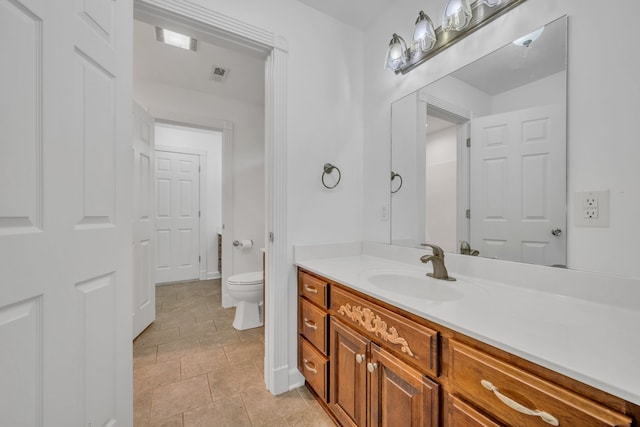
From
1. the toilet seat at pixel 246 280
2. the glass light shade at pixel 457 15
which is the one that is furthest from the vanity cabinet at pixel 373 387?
the glass light shade at pixel 457 15

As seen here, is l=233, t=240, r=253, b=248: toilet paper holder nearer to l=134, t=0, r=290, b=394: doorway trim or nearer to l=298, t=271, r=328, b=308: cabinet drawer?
l=134, t=0, r=290, b=394: doorway trim

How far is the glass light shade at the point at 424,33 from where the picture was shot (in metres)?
1.36

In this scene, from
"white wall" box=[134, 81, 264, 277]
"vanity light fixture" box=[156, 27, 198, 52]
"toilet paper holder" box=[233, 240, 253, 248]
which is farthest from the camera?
"toilet paper holder" box=[233, 240, 253, 248]

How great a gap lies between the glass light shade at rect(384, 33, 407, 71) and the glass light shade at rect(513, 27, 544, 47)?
61 cm

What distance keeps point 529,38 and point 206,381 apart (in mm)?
2506

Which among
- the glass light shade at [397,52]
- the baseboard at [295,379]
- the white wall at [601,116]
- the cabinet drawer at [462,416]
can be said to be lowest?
the baseboard at [295,379]

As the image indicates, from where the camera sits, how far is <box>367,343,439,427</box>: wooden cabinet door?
78 centimetres

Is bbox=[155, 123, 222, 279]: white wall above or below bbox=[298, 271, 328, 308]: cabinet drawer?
above

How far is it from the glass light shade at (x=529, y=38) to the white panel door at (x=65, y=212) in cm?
166

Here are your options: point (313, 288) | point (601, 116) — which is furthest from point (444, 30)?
point (313, 288)

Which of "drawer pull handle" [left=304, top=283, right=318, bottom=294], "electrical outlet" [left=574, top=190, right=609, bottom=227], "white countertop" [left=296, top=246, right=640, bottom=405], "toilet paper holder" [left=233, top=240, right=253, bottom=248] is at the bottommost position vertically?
"drawer pull handle" [left=304, top=283, right=318, bottom=294]

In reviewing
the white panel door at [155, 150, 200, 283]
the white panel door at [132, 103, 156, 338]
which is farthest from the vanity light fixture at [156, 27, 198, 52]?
the white panel door at [155, 150, 200, 283]

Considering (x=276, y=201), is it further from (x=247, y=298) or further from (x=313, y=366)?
(x=247, y=298)

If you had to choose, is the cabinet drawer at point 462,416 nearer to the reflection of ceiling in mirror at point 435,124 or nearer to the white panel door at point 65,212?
the white panel door at point 65,212
